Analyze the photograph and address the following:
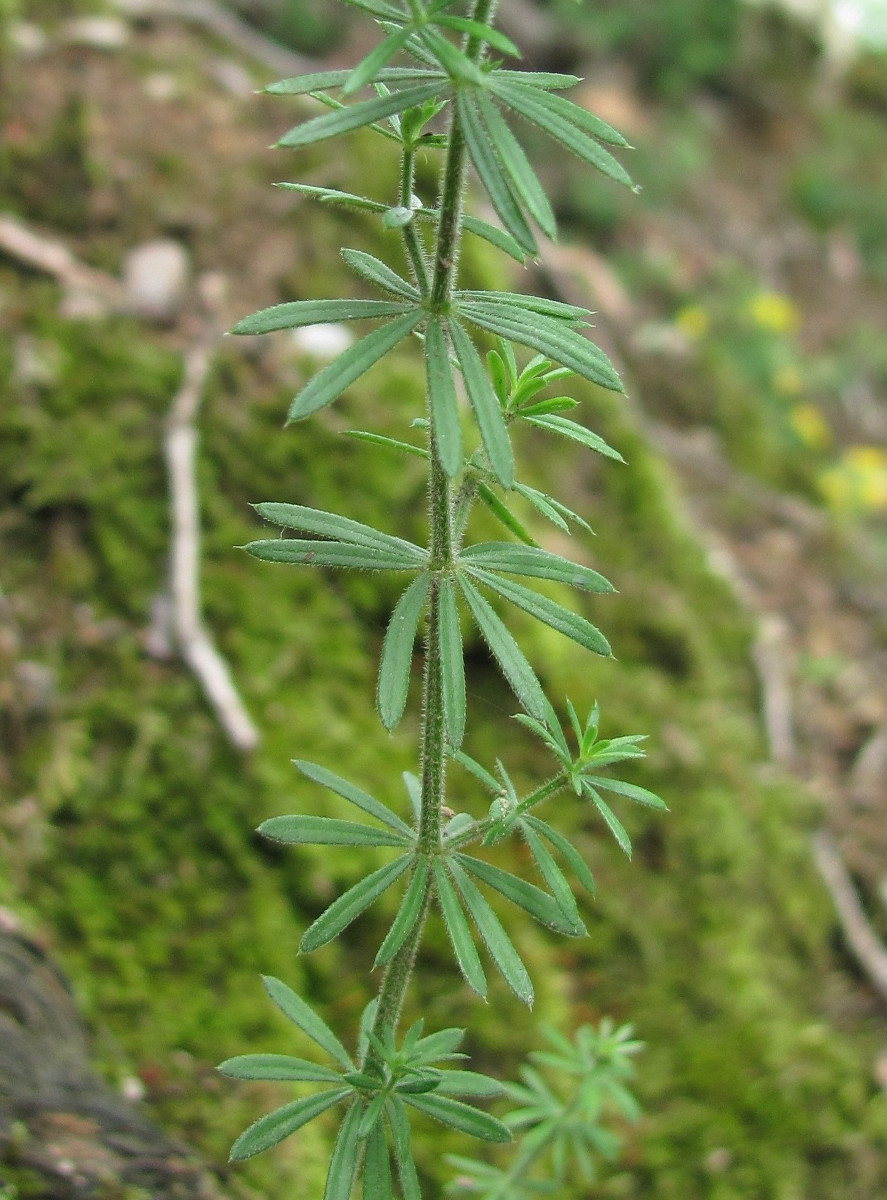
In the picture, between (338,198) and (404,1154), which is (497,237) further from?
(404,1154)

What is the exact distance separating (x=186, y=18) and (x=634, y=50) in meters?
4.90

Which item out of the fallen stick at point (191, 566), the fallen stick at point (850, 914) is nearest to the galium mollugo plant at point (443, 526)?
the fallen stick at point (191, 566)

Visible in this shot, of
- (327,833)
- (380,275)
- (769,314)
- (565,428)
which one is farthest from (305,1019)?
(769,314)

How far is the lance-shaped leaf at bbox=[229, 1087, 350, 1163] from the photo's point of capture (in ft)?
3.95

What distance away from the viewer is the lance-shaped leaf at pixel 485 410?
1.00 meters

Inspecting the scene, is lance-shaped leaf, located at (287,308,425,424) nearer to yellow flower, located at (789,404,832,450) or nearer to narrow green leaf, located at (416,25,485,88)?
narrow green leaf, located at (416,25,485,88)

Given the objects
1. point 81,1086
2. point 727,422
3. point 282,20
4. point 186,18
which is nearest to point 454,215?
point 81,1086

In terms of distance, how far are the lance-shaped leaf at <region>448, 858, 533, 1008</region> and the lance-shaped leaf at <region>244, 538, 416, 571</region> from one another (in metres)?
0.36

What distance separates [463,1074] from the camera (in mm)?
1278

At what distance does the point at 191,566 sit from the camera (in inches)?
98.8

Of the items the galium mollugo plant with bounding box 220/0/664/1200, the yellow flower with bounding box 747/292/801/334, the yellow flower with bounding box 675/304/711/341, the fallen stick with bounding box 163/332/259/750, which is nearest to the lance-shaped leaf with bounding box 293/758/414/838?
the galium mollugo plant with bounding box 220/0/664/1200

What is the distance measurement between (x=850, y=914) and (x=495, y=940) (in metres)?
2.12

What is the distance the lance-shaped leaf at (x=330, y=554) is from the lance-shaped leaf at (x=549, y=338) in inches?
10.3

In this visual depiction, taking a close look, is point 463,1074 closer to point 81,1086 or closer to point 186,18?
point 81,1086
